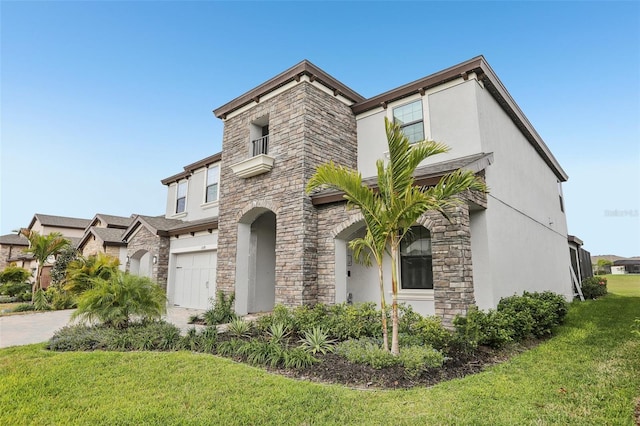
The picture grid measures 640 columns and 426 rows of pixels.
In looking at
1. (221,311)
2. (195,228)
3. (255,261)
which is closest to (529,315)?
(221,311)

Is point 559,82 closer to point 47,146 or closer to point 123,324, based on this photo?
point 123,324

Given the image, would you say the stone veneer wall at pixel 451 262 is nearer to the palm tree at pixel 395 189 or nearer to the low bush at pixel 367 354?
the palm tree at pixel 395 189

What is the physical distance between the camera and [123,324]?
8.38m

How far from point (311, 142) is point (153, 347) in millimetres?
6639

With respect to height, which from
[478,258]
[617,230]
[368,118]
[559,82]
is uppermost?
[559,82]

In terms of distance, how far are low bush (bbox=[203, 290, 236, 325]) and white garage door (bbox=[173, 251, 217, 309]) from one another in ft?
6.52

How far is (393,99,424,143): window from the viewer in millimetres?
10031

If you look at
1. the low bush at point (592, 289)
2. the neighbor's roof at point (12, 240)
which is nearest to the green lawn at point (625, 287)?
the low bush at point (592, 289)

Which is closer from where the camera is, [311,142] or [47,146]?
[311,142]

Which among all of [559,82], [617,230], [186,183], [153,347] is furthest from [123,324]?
[617,230]

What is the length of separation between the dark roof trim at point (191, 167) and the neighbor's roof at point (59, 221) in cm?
1854

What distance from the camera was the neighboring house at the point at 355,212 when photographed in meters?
8.35

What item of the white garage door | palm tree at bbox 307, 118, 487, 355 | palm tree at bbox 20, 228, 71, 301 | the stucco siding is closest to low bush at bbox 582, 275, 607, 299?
the stucco siding

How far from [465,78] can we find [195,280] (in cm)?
1232
